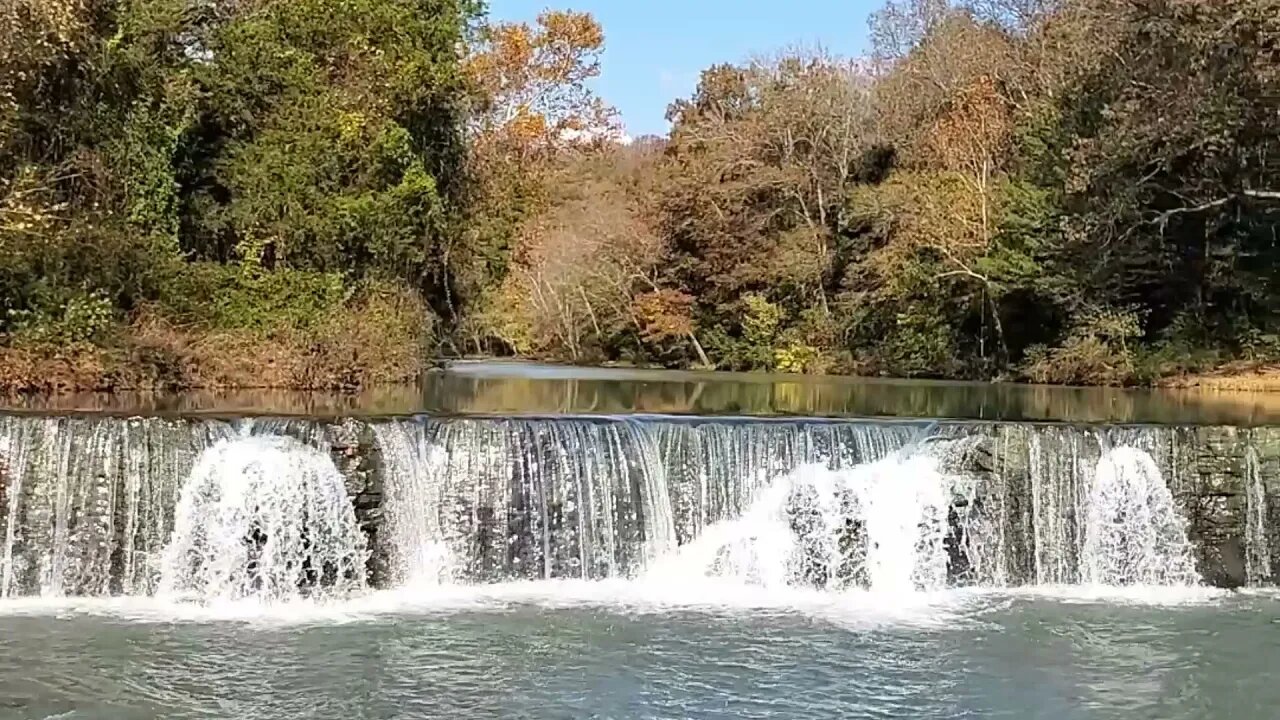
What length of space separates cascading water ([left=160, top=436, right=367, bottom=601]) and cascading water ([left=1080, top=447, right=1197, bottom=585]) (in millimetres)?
5847

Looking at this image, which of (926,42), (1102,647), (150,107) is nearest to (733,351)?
(926,42)

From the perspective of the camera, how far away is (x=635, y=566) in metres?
11.1

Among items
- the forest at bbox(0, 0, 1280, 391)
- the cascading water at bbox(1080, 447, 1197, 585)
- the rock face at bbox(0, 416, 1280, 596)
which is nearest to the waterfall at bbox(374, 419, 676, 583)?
the rock face at bbox(0, 416, 1280, 596)

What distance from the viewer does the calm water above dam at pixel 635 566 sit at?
781 cm

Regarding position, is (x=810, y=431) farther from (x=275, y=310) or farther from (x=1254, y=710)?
(x=275, y=310)

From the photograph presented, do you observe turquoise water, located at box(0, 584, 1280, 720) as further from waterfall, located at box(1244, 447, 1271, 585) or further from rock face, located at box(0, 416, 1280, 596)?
waterfall, located at box(1244, 447, 1271, 585)

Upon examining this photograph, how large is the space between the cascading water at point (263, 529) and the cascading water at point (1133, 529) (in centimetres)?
585

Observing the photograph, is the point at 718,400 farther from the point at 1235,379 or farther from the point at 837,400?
the point at 1235,379

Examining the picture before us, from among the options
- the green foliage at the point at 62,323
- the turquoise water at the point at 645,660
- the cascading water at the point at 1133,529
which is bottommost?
the turquoise water at the point at 645,660

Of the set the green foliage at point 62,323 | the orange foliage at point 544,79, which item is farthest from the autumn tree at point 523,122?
the green foliage at point 62,323

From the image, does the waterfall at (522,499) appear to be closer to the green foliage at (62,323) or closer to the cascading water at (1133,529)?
the cascading water at (1133,529)

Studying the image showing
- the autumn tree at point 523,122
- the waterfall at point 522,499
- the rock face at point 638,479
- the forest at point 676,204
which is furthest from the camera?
the autumn tree at point 523,122

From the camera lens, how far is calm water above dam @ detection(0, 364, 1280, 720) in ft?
25.6

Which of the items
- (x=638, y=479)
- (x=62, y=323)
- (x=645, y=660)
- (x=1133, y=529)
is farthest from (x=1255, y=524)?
(x=62, y=323)
